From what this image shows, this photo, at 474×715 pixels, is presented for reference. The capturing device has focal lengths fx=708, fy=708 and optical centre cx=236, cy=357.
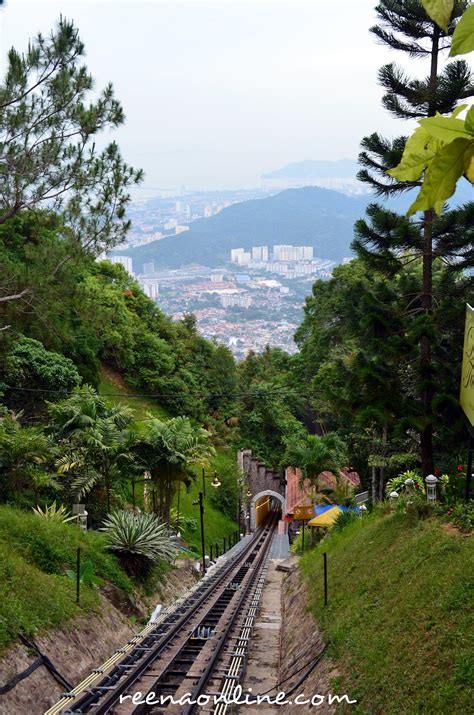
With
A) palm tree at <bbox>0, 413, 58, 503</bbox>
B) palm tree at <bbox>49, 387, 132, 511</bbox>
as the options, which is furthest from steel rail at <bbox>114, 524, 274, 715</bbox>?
palm tree at <bbox>0, 413, 58, 503</bbox>

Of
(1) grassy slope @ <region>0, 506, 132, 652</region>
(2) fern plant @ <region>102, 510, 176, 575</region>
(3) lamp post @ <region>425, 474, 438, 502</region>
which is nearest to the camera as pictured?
(1) grassy slope @ <region>0, 506, 132, 652</region>

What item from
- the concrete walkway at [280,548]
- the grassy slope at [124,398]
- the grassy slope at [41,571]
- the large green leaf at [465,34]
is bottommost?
the concrete walkway at [280,548]

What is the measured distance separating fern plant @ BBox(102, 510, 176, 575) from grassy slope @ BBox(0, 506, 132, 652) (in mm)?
320

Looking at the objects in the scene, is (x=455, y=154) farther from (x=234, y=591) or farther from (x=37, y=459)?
(x=234, y=591)

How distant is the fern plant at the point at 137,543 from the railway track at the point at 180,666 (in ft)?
3.44

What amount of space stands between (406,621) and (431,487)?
3124 mm

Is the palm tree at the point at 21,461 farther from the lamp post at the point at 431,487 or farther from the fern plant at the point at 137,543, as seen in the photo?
the lamp post at the point at 431,487

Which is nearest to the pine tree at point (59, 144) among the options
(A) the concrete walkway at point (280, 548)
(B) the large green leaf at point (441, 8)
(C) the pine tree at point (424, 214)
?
(C) the pine tree at point (424, 214)

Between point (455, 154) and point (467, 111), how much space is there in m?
0.07

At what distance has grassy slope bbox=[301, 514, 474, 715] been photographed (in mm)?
5688

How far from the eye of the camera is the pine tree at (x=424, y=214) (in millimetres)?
11812

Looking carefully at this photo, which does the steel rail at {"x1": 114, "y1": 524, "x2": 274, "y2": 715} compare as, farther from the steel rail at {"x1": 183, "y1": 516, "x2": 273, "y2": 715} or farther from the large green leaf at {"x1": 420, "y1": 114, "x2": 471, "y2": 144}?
the large green leaf at {"x1": 420, "y1": 114, "x2": 471, "y2": 144}

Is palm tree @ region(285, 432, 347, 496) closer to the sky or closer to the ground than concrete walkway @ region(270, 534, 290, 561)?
closer to the sky

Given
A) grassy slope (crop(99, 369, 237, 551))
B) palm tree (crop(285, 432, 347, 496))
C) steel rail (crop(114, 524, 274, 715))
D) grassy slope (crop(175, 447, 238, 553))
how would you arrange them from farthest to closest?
grassy slope (crop(99, 369, 237, 551)) < grassy slope (crop(175, 447, 238, 553)) < palm tree (crop(285, 432, 347, 496)) < steel rail (crop(114, 524, 274, 715))
